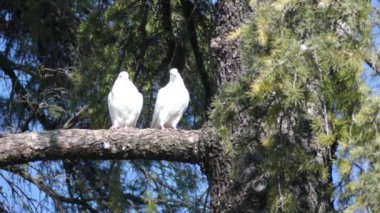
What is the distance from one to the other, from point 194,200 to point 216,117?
1.68 meters

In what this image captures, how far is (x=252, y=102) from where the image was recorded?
3.31m

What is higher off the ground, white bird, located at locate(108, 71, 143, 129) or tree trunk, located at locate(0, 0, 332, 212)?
white bird, located at locate(108, 71, 143, 129)

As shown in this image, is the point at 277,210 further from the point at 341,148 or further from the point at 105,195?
the point at 105,195

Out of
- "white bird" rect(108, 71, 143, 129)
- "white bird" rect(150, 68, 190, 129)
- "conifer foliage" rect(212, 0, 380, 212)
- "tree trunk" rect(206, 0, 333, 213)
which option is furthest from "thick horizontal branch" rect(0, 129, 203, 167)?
"white bird" rect(150, 68, 190, 129)

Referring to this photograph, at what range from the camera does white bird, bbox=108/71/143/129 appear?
210 inches

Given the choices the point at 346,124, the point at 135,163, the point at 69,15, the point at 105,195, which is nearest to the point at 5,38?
the point at 69,15

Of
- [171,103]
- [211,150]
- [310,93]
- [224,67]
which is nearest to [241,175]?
[211,150]

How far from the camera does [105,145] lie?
406 cm

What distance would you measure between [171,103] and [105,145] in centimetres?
152

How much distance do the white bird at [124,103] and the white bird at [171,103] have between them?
12 centimetres

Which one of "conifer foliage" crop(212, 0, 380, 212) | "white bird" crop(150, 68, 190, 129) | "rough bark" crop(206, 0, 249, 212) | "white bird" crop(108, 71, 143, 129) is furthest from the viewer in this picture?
"white bird" crop(150, 68, 190, 129)

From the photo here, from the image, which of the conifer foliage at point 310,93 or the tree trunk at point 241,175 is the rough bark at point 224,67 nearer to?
the tree trunk at point 241,175

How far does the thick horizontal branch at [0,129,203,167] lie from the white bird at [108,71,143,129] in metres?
1.19

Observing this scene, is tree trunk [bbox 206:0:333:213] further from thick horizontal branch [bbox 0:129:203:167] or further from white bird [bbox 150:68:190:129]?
white bird [bbox 150:68:190:129]
